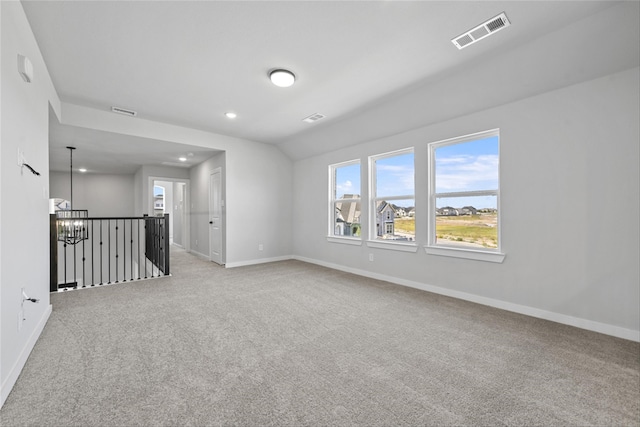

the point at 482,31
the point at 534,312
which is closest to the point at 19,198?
the point at 482,31

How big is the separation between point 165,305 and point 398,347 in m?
2.72

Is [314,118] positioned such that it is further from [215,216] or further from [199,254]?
[199,254]

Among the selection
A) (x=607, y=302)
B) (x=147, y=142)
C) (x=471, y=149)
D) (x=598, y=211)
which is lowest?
(x=607, y=302)

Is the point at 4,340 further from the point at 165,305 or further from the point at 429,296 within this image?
the point at 429,296

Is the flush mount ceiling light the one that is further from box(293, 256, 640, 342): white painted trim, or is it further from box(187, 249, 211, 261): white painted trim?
box(187, 249, 211, 261): white painted trim

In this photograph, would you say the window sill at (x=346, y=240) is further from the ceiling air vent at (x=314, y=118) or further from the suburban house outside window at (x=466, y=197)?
the ceiling air vent at (x=314, y=118)

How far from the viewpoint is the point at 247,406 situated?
1575 mm

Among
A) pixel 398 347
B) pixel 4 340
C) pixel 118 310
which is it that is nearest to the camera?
pixel 4 340

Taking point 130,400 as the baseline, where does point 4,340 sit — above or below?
above

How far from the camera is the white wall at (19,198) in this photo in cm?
170

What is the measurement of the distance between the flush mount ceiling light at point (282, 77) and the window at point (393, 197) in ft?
7.02

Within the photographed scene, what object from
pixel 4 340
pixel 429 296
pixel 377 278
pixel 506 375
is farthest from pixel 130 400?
pixel 377 278

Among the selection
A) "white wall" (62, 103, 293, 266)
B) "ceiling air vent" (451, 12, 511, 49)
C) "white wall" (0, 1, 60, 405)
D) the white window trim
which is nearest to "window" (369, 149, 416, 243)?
the white window trim

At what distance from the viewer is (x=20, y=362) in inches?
74.2
